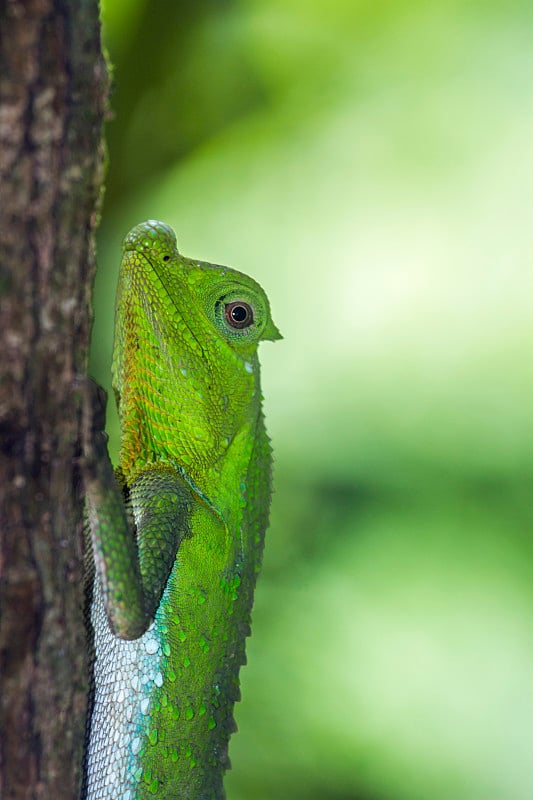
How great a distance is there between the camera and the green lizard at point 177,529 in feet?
7.57

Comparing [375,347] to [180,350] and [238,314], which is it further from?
[180,350]

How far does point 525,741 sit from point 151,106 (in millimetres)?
5562

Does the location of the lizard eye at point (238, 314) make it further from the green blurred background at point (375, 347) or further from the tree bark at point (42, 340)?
the green blurred background at point (375, 347)

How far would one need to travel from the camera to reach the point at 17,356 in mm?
1393

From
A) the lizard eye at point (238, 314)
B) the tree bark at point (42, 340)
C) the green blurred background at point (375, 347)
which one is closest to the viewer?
the tree bark at point (42, 340)

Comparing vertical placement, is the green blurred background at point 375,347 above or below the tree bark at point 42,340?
above

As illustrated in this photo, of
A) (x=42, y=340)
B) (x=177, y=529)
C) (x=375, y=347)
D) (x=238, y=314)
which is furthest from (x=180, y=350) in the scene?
(x=375, y=347)

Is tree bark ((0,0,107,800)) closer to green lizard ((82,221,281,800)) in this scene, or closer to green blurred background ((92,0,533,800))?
green lizard ((82,221,281,800))

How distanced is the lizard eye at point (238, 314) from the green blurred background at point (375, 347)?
3.14m

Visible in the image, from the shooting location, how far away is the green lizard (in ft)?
7.57

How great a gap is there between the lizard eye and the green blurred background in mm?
3139

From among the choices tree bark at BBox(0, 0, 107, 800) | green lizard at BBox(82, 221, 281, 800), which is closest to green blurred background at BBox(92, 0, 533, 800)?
green lizard at BBox(82, 221, 281, 800)

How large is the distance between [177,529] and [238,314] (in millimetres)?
778

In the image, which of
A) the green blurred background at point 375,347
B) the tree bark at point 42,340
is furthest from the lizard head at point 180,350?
the green blurred background at point 375,347
